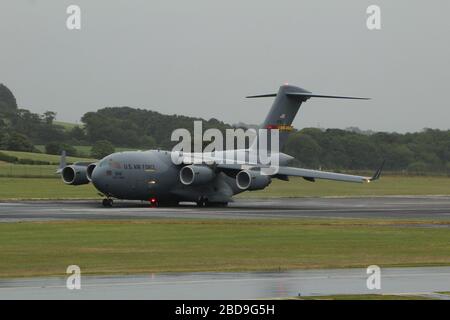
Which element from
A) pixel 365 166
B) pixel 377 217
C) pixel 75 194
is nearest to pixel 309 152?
pixel 365 166

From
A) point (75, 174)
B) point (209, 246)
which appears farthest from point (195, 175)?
point (209, 246)

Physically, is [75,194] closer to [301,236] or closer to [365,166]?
[301,236]

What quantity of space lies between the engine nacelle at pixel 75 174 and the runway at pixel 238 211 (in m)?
1.44

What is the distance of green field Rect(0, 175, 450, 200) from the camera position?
68688mm

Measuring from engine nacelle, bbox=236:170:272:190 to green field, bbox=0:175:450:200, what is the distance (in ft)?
41.6

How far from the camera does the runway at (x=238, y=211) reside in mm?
44188

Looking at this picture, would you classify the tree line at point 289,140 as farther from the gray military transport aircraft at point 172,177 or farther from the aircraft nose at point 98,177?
the aircraft nose at point 98,177

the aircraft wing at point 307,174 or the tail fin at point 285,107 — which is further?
the tail fin at point 285,107

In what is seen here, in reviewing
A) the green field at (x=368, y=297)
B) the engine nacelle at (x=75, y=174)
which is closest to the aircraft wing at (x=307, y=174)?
the engine nacelle at (x=75, y=174)

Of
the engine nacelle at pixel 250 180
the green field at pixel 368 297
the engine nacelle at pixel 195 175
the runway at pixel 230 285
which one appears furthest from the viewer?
the engine nacelle at pixel 250 180

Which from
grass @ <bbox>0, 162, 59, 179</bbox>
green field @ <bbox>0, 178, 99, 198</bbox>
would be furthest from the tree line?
green field @ <bbox>0, 178, 99, 198</bbox>

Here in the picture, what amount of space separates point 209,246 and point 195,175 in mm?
25723

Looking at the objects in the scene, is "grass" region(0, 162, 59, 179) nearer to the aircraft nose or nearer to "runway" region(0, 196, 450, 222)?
"runway" region(0, 196, 450, 222)
